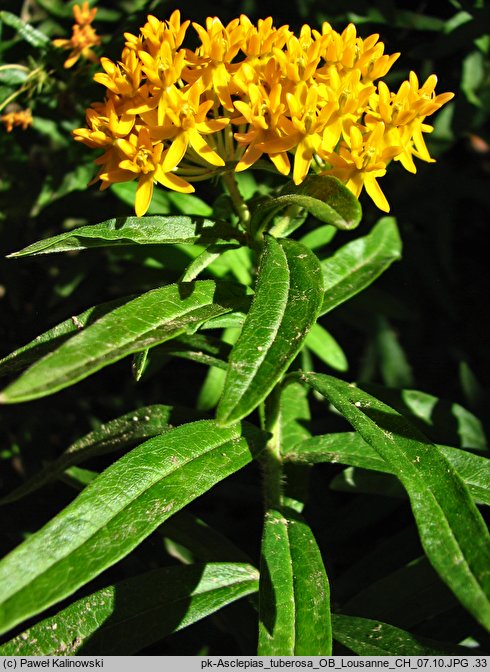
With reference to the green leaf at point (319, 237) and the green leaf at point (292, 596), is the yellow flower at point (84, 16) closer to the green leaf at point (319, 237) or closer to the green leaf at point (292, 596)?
the green leaf at point (319, 237)

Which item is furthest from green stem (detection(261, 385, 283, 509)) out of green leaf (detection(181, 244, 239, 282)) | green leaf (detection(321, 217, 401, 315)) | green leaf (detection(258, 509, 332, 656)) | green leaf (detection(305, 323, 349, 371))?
green leaf (detection(305, 323, 349, 371))

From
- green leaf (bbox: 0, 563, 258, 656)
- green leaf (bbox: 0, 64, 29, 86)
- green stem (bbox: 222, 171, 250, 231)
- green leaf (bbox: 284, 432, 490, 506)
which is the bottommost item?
green leaf (bbox: 0, 563, 258, 656)

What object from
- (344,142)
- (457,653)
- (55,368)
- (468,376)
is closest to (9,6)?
(344,142)

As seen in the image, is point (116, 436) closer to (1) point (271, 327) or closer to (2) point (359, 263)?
(1) point (271, 327)

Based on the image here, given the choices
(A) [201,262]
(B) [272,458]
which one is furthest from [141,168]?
(B) [272,458]

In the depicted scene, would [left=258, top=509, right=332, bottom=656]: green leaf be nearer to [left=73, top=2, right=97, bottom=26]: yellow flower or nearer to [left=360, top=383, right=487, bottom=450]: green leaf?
A: [left=360, top=383, right=487, bottom=450]: green leaf
